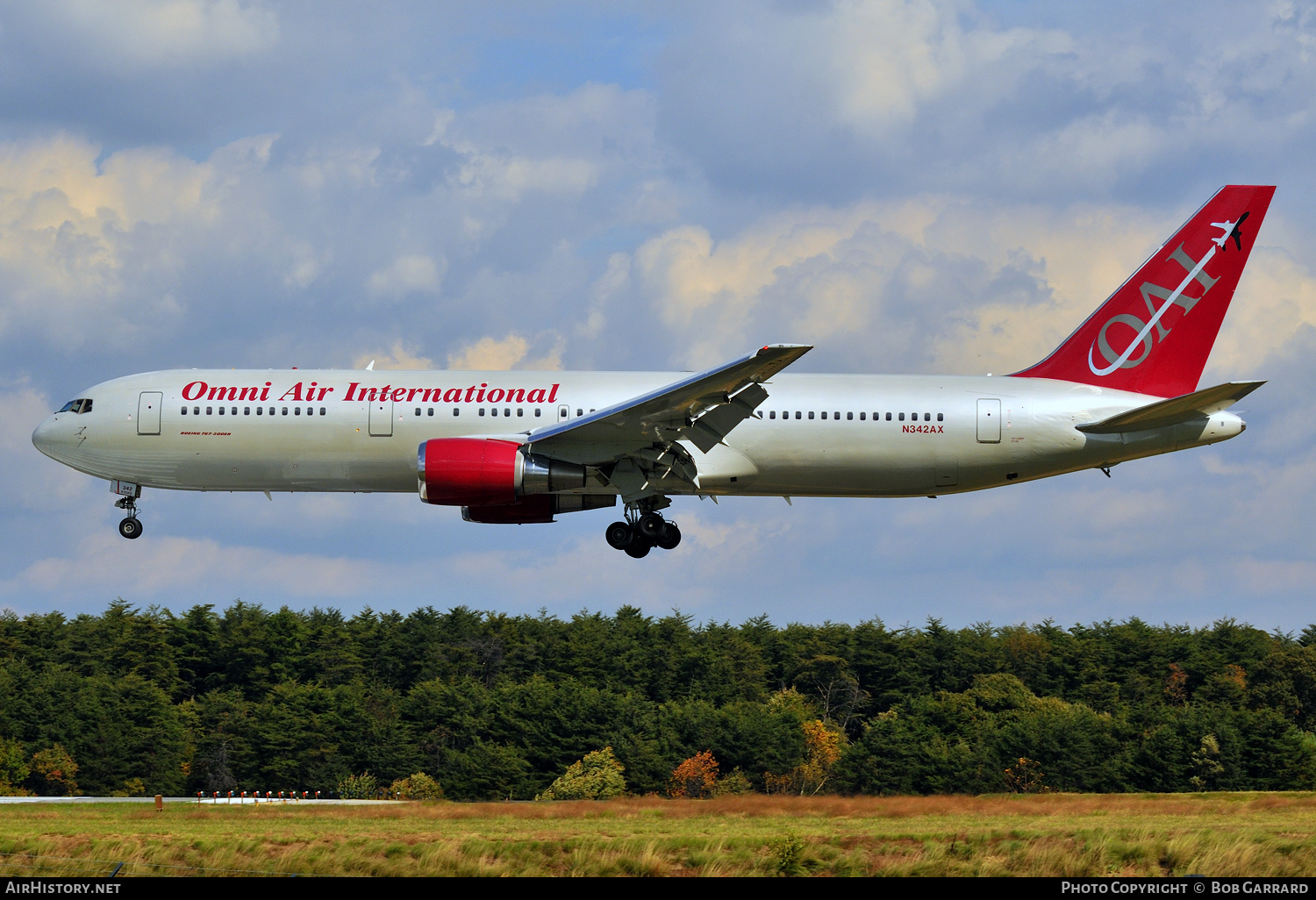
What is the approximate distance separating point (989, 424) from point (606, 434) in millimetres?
10100

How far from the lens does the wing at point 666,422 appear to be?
3158 cm

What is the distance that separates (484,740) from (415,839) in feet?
215

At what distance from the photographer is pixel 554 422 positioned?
35.2 metres

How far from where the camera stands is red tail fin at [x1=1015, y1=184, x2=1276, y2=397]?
3756cm

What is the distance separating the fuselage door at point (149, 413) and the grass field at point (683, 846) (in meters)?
9.83

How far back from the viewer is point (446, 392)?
35.3 meters

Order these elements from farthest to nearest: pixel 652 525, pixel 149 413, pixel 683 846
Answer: pixel 652 525 < pixel 149 413 < pixel 683 846

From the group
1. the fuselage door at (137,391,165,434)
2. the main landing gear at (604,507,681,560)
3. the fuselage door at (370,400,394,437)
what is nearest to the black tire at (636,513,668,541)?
the main landing gear at (604,507,681,560)

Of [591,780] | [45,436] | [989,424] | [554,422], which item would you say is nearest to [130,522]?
[45,436]

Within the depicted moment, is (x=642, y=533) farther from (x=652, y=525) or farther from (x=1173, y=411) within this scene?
(x=1173, y=411)

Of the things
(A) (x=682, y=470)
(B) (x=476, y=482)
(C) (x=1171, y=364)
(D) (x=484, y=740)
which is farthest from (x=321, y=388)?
(D) (x=484, y=740)

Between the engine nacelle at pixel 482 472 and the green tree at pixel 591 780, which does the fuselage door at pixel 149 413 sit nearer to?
the engine nacelle at pixel 482 472

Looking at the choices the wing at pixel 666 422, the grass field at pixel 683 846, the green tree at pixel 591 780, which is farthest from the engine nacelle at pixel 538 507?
the green tree at pixel 591 780

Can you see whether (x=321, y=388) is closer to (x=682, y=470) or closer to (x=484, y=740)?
(x=682, y=470)
